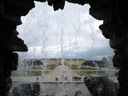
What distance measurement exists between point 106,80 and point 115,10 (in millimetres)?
6134

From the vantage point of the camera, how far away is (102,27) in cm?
644

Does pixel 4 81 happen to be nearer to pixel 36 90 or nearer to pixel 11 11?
pixel 11 11

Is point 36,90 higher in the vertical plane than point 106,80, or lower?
lower

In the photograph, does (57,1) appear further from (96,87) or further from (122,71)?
(96,87)

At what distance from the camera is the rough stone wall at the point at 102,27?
16.5 feet

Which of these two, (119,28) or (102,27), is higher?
(102,27)

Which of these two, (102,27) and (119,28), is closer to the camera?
(119,28)

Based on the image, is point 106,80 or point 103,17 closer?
point 103,17

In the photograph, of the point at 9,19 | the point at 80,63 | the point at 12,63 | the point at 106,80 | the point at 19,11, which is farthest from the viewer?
the point at 80,63

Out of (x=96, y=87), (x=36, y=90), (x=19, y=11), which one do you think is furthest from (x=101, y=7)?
(x=36, y=90)

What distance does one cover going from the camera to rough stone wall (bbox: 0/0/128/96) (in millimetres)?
5027

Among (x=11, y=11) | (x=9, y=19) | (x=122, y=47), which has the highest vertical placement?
(x=11, y=11)

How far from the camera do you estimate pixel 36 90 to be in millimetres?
10195

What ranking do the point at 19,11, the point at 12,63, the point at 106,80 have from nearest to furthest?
the point at 19,11 → the point at 12,63 → the point at 106,80
